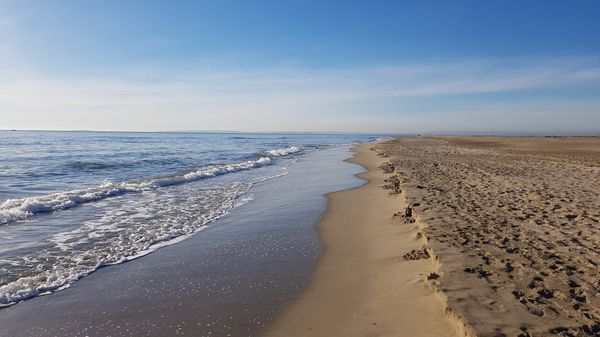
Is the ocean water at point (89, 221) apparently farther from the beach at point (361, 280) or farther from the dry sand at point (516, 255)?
the dry sand at point (516, 255)

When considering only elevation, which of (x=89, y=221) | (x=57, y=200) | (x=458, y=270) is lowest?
(x=89, y=221)

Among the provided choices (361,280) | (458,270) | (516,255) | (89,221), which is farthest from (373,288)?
(89,221)

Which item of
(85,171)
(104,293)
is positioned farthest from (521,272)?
(85,171)

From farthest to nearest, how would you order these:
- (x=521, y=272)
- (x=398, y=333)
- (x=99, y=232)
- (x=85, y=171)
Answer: (x=85, y=171)
(x=99, y=232)
(x=521, y=272)
(x=398, y=333)

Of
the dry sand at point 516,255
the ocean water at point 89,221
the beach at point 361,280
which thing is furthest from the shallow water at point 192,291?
the dry sand at point 516,255

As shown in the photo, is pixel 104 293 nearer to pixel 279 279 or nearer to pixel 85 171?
pixel 279 279

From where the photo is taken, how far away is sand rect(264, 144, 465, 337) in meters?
4.43

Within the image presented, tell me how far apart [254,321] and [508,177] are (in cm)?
1436

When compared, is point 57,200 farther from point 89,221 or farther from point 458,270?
point 458,270

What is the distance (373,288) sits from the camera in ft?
18.6

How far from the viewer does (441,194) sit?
1180cm

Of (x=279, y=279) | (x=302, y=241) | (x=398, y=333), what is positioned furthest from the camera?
(x=302, y=241)

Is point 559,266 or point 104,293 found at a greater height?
point 559,266

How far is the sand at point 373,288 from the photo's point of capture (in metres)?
4.43
